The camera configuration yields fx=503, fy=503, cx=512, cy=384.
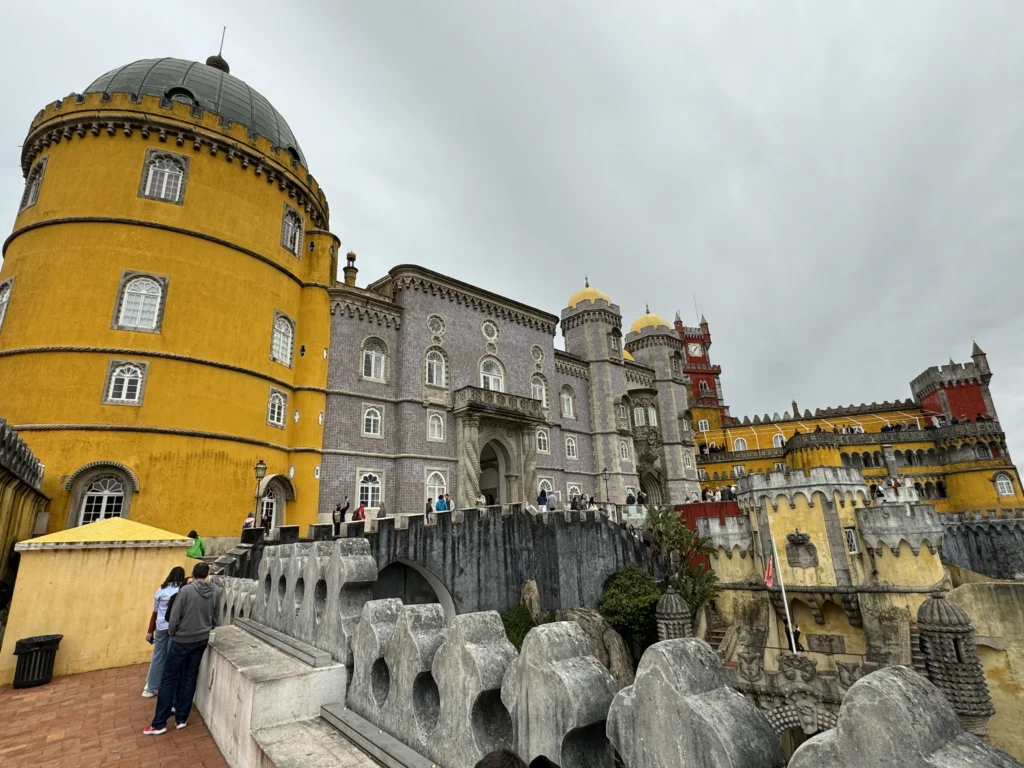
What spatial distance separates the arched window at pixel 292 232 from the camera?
70.8ft

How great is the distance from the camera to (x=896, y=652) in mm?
17484

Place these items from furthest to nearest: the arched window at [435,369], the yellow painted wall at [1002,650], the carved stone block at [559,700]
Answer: the arched window at [435,369], the yellow painted wall at [1002,650], the carved stone block at [559,700]

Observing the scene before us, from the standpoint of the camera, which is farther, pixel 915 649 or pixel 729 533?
pixel 729 533

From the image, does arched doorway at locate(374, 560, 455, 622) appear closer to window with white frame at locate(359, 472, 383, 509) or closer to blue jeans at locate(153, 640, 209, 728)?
window with white frame at locate(359, 472, 383, 509)

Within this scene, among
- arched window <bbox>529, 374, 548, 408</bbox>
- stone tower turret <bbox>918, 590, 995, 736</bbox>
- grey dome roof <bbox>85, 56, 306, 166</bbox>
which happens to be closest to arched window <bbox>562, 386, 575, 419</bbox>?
arched window <bbox>529, 374, 548, 408</bbox>

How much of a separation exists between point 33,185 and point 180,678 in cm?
2251

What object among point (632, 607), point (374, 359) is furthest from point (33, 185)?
point (632, 607)

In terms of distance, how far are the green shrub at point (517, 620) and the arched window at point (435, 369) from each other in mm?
11285

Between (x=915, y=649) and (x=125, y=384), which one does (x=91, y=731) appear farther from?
(x=915, y=649)

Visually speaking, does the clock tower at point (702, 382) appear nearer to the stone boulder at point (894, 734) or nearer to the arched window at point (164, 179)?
the arched window at point (164, 179)

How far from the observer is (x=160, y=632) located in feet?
20.2

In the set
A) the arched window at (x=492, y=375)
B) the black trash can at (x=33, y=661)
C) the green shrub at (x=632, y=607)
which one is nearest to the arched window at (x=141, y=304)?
the black trash can at (x=33, y=661)

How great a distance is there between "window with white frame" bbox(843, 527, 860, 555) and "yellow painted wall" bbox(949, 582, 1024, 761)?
3033 mm

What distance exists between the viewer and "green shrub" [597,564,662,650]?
63.4 feet
